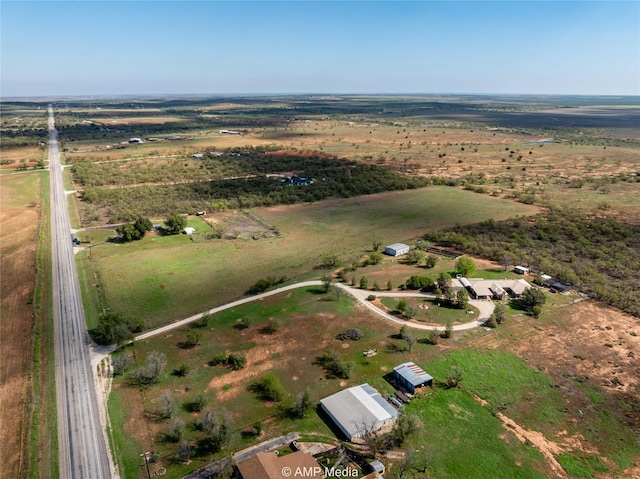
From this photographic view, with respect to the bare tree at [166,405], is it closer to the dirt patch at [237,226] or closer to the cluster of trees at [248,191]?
the dirt patch at [237,226]

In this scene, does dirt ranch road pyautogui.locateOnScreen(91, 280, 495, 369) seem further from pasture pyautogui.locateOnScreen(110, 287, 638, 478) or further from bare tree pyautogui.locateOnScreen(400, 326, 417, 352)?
bare tree pyautogui.locateOnScreen(400, 326, 417, 352)

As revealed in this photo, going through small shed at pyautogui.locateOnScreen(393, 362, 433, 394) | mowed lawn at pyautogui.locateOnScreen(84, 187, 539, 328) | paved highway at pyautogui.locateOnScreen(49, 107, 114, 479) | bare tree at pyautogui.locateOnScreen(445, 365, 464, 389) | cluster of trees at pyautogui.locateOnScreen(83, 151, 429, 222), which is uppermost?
cluster of trees at pyautogui.locateOnScreen(83, 151, 429, 222)

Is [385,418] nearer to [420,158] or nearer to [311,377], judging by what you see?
[311,377]

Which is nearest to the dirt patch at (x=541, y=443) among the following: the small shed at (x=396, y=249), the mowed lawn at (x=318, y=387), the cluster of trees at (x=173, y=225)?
the mowed lawn at (x=318, y=387)

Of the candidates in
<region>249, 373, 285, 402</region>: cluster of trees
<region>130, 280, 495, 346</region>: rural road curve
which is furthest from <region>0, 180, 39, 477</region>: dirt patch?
<region>249, 373, 285, 402</region>: cluster of trees

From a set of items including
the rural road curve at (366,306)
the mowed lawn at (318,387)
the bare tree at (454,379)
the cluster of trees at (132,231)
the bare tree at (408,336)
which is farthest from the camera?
the cluster of trees at (132,231)

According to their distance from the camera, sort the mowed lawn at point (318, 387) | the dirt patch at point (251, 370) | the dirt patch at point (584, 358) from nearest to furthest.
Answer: the mowed lawn at point (318, 387)
the dirt patch at point (584, 358)
the dirt patch at point (251, 370)

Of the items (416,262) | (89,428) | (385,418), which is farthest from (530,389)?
(89,428)
